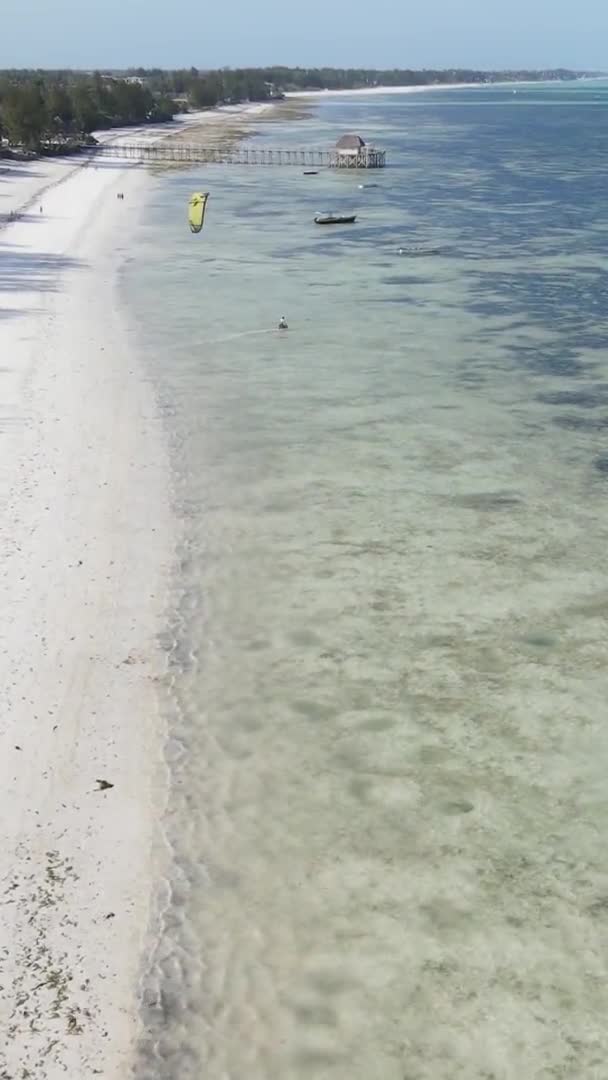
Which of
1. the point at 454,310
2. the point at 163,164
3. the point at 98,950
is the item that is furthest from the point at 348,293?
the point at 163,164

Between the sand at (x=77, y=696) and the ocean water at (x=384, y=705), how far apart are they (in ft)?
1.76

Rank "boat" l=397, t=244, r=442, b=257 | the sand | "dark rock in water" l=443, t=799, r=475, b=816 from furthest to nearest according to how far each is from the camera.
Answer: "boat" l=397, t=244, r=442, b=257
"dark rock in water" l=443, t=799, r=475, b=816
the sand

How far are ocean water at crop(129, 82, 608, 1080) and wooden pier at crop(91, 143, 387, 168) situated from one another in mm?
74335

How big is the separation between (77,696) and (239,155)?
397ft

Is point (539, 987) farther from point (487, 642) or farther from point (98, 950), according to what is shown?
point (487, 642)

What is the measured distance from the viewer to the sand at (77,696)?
11.5m

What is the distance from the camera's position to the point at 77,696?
55.1ft

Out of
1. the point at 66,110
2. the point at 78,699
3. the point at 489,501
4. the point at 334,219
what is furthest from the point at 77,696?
the point at 66,110

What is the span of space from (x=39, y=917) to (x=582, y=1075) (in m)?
6.64

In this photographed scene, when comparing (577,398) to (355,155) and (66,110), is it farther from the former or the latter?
(66,110)

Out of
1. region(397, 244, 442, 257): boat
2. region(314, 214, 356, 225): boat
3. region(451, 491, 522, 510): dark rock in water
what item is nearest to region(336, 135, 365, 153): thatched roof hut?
region(314, 214, 356, 225): boat

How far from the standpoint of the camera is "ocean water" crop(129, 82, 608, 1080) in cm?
1177

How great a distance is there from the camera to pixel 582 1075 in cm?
1105

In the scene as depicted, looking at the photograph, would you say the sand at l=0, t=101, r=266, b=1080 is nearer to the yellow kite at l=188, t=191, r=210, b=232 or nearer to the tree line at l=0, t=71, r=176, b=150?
the yellow kite at l=188, t=191, r=210, b=232
